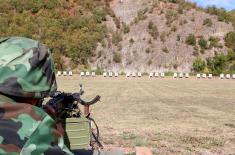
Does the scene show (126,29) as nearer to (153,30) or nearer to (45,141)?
(153,30)

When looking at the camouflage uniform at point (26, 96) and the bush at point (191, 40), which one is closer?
the camouflage uniform at point (26, 96)

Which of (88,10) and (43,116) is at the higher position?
(88,10)

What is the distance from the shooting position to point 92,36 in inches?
2153

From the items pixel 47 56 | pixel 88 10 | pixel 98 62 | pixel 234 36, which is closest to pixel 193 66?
pixel 234 36

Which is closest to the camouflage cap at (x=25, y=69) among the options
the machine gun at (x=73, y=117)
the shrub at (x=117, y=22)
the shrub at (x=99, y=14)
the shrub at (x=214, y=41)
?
the machine gun at (x=73, y=117)

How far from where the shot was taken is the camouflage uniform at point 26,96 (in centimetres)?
146

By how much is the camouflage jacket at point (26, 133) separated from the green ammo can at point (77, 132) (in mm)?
1724

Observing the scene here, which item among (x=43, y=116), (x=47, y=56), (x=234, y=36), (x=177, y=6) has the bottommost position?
(x=43, y=116)

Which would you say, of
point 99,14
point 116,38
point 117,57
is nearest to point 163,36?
point 116,38

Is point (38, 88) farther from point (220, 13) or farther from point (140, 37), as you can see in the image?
point (220, 13)

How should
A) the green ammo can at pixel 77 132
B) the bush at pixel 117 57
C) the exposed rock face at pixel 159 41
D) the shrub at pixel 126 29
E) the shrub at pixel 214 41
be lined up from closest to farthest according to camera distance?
the green ammo can at pixel 77 132, the exposed rock face at pixel 159 41, the bush at pixel 117 57, the shrub at pixel 214 41, the shrub at pixel 126 29

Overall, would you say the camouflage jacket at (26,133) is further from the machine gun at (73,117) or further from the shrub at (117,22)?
the shrub at (117,22)

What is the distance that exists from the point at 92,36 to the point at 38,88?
175ft

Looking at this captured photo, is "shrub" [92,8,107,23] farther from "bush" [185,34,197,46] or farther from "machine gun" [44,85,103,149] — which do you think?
"machine gun" [44,85,103,149]
